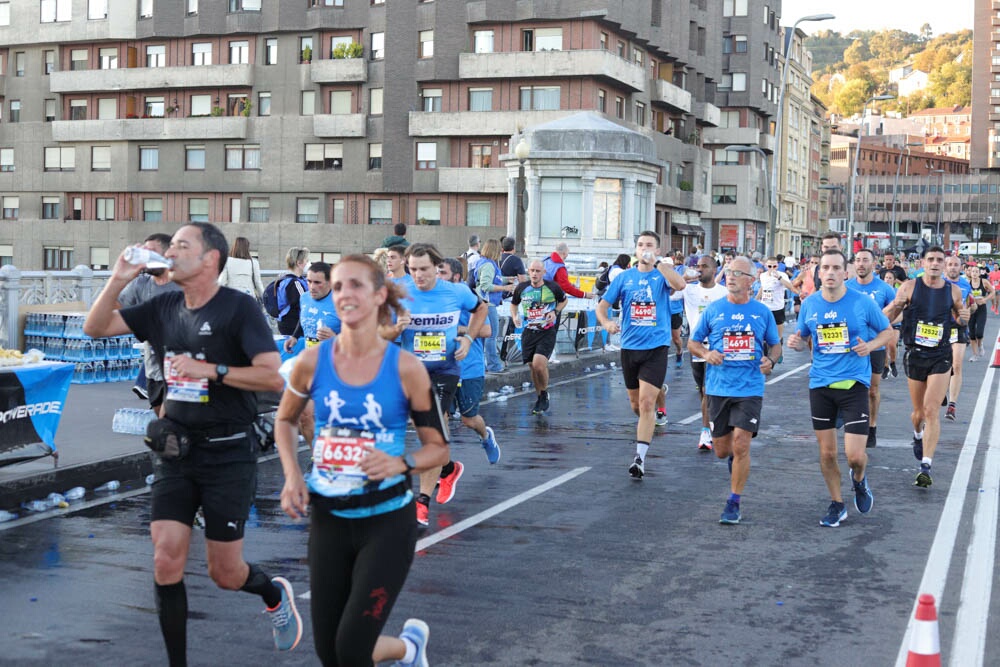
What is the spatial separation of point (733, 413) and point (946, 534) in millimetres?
1606

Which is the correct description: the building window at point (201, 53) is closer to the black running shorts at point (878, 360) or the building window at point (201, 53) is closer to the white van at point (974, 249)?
the black running shorts at point (878, 360)

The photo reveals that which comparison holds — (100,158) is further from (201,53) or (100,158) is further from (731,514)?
(731,514)

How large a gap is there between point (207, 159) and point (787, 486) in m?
53.1

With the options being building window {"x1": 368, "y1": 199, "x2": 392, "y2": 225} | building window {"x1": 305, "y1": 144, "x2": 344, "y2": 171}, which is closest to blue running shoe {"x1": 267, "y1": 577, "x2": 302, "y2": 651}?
building window {"x1": 368, "y1": 199, "x2": 392, "y2": 225}

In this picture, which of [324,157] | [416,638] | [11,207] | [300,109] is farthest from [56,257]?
[416,638]

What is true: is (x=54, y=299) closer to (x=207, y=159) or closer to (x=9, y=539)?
(x=9, y=539)

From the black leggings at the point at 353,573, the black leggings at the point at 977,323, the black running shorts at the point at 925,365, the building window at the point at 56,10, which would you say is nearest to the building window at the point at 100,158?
the building window at the point at 56,10

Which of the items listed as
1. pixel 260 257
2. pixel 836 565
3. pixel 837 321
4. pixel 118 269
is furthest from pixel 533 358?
pixel 260 257

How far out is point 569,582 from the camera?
279 inches

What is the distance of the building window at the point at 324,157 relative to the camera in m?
58.6

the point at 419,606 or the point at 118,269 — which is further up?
the point at 118,269

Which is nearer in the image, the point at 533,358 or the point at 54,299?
the point at 533,358

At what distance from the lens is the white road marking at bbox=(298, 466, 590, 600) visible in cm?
809

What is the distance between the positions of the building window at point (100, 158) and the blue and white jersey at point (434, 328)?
55900mm
